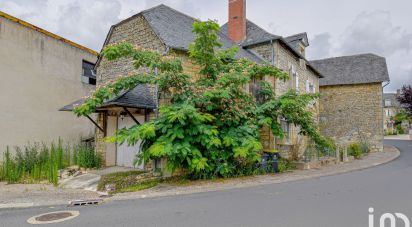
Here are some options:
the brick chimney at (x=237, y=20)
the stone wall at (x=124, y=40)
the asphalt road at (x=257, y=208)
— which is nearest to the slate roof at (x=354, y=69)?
the brick chimney at (x=237, y=20)

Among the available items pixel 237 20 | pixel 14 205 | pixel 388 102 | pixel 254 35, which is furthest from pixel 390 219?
pixel 388 102

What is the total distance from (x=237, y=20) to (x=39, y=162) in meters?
12.8

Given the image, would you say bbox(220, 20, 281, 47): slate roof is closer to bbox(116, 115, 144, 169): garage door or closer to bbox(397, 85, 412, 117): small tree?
bbox(116, 115, 144, 169): garage door

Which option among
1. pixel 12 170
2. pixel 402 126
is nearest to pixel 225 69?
pixel 12 170

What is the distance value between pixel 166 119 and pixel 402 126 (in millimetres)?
57144

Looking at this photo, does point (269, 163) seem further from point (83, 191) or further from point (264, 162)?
point (83, 191)

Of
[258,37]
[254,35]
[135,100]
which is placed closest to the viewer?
[135,100]

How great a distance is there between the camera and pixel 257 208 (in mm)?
5312

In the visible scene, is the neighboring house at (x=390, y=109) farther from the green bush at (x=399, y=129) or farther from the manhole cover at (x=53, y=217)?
the manhole cover at (x=53, y=217)

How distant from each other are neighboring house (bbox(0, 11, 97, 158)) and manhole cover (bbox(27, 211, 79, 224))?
738 centimetres

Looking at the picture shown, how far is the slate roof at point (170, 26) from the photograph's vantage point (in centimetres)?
995

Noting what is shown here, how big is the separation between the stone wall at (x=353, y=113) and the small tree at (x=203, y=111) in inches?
497

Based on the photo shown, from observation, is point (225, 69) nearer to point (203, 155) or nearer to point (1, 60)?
point (203, 155)

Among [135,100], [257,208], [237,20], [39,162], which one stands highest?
[237,20]
